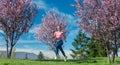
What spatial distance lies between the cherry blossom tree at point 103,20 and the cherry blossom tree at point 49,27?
27718 millimetres

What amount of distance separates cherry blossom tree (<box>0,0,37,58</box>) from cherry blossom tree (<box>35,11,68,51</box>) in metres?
17.3

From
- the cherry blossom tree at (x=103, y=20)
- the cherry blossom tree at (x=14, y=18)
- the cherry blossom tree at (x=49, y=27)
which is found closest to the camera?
the cherry blossom tree at (x=103, y=20)

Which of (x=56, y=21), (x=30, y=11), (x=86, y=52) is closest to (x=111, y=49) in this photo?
(x=30, y=11)

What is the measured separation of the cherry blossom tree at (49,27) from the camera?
187 feet

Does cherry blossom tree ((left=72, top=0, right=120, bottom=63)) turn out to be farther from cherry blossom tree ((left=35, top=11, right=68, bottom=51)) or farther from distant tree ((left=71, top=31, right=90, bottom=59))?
distant tree ((left=71, top=31, right=90, bottom=59))

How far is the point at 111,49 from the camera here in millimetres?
29344

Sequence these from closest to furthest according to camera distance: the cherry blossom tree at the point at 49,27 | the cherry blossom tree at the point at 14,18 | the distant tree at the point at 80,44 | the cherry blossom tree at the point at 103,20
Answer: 1. the cherry blossom tree at the point at 103,20
2. the cherry blossom tree at the point at 14,18
3. the cherry blossom tree at the point at 49,27
4. the distant tree at the point at 80,44

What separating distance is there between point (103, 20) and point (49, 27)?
98.5 feet

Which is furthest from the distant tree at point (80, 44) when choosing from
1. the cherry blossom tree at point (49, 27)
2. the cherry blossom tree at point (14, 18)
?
the cherry blossom tree at point (14, 18)

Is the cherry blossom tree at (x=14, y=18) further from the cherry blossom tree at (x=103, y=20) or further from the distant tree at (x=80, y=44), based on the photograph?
the distant tree at (x=80, y=44)

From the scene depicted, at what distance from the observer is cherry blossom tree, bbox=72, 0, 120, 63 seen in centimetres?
2741

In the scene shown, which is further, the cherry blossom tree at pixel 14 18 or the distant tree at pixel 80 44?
the distant tree at pixel 80 44

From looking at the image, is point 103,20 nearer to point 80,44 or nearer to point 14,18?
point 14,18

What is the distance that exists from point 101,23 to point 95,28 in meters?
Result: 0.72
